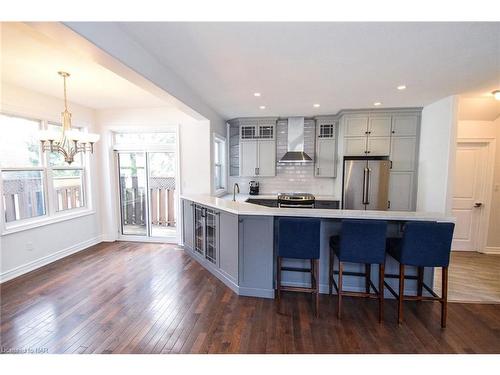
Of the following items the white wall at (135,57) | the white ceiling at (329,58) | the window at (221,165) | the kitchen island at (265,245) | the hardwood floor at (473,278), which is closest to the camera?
the white wall at (135,57)

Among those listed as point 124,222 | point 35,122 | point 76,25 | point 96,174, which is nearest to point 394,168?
point 76,25

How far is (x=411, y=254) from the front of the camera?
2.17 metres

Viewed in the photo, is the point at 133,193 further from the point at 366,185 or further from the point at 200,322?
the point at 366,185

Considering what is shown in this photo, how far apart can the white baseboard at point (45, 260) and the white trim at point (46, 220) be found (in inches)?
20.3

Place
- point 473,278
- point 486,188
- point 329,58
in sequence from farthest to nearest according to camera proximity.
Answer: point 486,188
point 473,278
point 329,58

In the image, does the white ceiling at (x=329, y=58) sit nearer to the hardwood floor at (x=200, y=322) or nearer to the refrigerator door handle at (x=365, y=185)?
the refrigerator door handle at (x=365, y=185)

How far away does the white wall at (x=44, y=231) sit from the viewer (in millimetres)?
3098

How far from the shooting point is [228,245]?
289 cm

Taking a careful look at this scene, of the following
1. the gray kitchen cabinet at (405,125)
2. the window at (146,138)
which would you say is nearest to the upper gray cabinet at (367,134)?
the gray kitchen cabinet at (405,125)

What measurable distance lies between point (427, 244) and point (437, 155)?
2.30m

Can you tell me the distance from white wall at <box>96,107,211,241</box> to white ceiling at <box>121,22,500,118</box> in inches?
35.5

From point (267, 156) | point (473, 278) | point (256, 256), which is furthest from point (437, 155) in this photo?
point (256, 256)

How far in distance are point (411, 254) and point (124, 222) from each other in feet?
15.9

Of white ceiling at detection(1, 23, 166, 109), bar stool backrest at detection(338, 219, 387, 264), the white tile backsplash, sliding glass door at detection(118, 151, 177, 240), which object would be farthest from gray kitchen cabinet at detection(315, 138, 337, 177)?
white ceiling at detection(1, 23, 166, 109)
